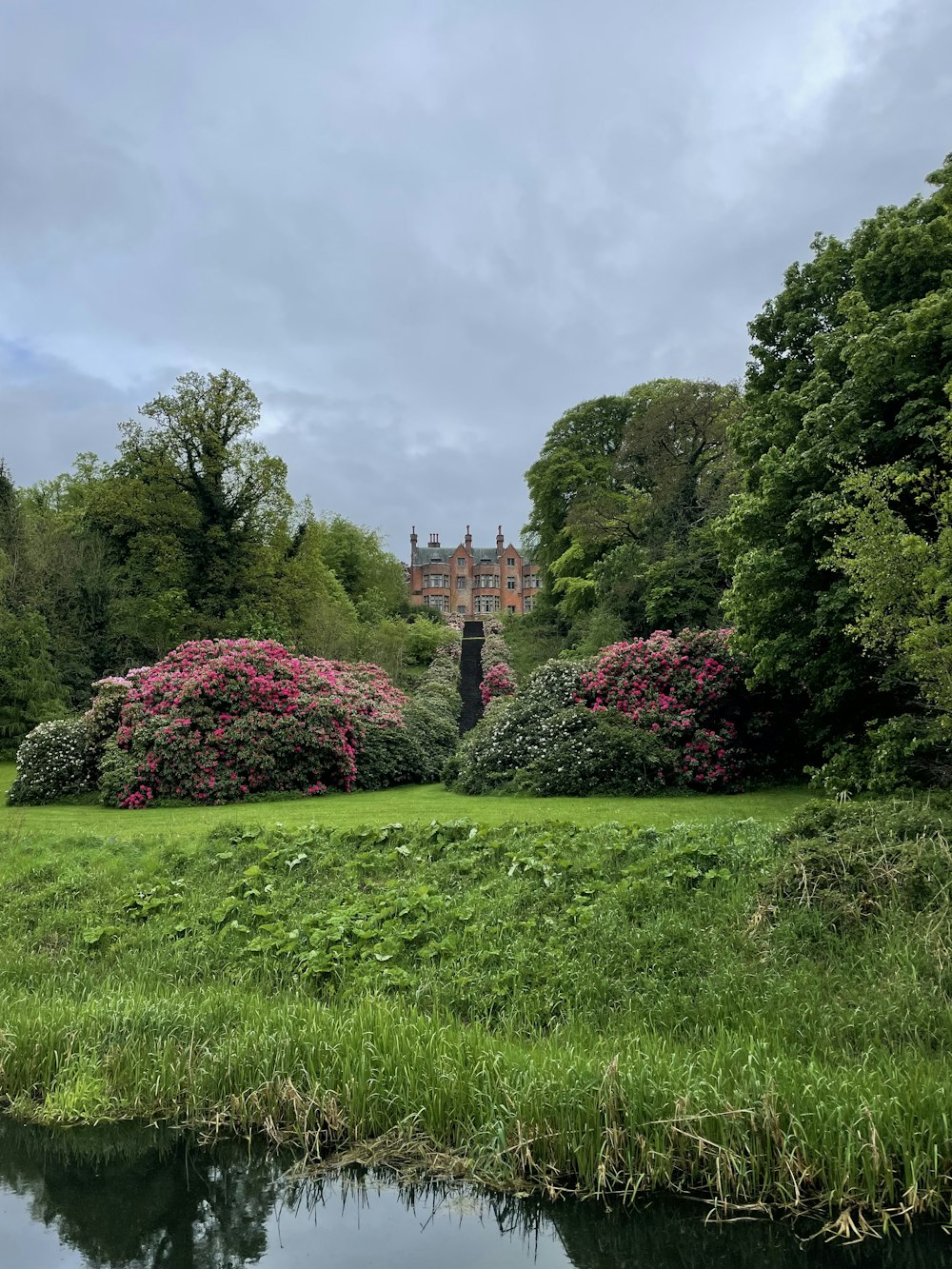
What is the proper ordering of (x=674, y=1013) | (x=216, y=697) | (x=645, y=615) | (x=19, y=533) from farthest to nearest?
(x=19, y=533) < (x=645, y=615) < (x=216, y=697) < (x=674, y=1013)

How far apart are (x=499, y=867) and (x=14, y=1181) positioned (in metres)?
5.45

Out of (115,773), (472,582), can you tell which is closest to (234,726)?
(115,773)

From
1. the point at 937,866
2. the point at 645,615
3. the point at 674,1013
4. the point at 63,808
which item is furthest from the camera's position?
the point at 645,615

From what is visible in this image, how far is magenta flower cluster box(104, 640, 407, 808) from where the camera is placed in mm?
16391

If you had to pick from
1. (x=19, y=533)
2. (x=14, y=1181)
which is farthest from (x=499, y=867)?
(x=19, y=533)

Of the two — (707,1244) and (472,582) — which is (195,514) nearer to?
(707,1244)

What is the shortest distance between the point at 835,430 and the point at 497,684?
24259 mm

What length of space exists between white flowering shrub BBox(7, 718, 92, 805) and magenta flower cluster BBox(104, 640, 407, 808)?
3.14 feet

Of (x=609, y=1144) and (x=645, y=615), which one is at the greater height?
(x=645, y=615)

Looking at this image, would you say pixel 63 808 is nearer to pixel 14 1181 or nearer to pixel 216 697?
pixel 216 697

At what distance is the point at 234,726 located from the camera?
1688 centimetres

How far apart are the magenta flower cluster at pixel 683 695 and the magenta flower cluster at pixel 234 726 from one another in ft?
17.0

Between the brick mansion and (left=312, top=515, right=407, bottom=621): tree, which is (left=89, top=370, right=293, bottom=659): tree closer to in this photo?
(left=312, top=515, right=407, bottom=621): tree

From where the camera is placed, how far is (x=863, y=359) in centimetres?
1219
